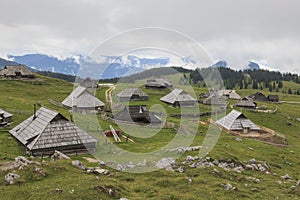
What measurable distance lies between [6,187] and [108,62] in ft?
41.3

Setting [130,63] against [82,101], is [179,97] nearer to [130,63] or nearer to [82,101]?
[82,101]

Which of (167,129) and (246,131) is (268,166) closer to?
(167,129)

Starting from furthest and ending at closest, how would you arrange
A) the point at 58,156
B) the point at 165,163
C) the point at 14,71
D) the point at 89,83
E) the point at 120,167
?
the point at 89,83, the point at 14,71, the point at 58,156, the point at 165,163, the point at 120,167

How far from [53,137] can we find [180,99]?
216 feet

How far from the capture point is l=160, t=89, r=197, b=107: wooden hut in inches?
3910

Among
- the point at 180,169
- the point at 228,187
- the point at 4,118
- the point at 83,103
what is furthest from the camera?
the point at 83,103

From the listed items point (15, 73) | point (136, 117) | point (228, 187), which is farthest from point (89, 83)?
point (228, 187)

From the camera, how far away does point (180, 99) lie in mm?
99625

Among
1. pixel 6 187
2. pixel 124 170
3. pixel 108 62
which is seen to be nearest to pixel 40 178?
pixel 6 187

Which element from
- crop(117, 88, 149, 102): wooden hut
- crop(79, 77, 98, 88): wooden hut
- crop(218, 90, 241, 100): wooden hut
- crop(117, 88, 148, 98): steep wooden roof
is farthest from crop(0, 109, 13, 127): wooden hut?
crop(218, 90, 241, 100): wooden hut

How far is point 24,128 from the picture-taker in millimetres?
40594

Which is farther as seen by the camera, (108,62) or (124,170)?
(124,170)

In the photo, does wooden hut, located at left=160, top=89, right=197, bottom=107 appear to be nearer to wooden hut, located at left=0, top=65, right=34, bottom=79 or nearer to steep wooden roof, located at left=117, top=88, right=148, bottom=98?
steep wooden roof, located at left=117, top=88, right=148, bottom=98

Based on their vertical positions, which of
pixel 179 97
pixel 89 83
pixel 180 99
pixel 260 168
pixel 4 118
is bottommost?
pixel 260 168
